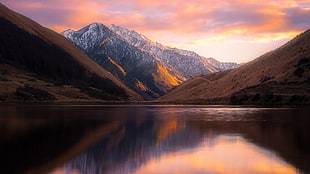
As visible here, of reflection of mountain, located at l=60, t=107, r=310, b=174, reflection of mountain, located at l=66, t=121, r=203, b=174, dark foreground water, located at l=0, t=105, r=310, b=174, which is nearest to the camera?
dark foreground water, located at l=0, t=105, r=310, b=174

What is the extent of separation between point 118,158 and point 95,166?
10.8 ft

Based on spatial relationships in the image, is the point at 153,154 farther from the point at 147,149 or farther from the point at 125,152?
the point at 147,149

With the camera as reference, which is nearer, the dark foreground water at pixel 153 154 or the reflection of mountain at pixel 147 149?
the dark foreground water at pixel 153 154

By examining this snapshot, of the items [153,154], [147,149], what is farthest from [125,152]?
[147,149]

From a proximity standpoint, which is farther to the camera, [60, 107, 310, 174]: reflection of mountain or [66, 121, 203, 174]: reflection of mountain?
[60, 107, 310, 174]: reflection of mountain

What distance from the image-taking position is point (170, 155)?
28.2 m

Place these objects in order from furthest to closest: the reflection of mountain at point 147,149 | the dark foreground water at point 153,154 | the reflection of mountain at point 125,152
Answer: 1. the reflection of mountain at point 147,149
2. the reflection of mountain at point 125,152
3. the dark foreground water at point 153,154

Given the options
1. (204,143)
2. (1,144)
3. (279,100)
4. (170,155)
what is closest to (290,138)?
(204,143)

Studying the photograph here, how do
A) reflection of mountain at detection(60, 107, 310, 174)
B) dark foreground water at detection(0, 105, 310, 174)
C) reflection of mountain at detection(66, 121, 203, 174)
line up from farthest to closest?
1. reflection of mountain at detection(60, 107, 310, 174)
2. reflection of mountain at detection(66, 121, 203, 174)
3. dark foreground water at detection(0, 105, 310, 174)

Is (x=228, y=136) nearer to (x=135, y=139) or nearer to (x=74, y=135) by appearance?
(x=135, y=139)

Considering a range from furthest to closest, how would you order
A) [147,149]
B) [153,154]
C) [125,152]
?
[147,149]
[125,152]
[153,154]

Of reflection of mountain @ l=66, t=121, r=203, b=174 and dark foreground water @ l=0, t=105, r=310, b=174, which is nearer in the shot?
dark foreground water @ l=0, t=105, r=310, b=174

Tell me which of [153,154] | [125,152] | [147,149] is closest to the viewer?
[153,154]

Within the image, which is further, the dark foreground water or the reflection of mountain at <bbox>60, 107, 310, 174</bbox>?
the reflection of mountain at <bbox>60, 107, 310, 174</bbox>
